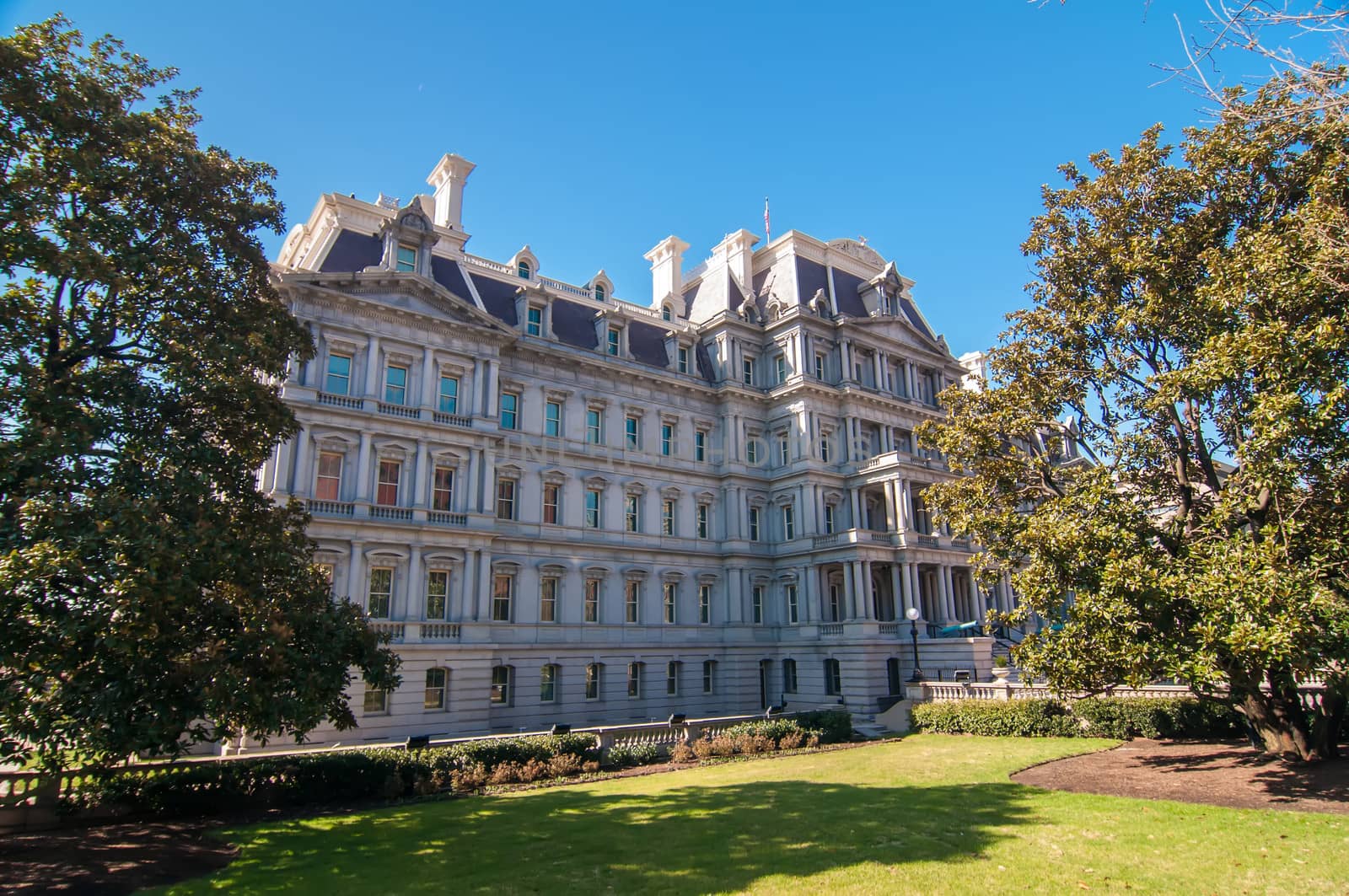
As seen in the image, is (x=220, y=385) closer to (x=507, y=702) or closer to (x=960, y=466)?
(x=960, y=466)

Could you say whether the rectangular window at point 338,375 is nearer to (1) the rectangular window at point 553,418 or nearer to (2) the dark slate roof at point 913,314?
(1) the rectangular window at point 553,418

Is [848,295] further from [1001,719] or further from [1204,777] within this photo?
[1204,777]

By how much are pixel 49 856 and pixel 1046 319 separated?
22.0m

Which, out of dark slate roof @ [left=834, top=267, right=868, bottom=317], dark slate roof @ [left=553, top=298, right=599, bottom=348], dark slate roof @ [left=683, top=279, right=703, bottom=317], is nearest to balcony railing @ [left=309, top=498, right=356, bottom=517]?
dark slate roof @ [left=553, top=298, right=599, bottom=348]

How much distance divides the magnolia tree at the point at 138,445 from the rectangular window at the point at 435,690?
13.7m

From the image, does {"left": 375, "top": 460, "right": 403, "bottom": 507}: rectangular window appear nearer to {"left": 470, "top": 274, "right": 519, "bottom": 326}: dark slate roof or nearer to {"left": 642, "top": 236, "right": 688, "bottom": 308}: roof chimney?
{"left": 470, "top": 274, "right": 519, "bottom": 326}: dark slate roof

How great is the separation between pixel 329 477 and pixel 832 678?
23.4 m

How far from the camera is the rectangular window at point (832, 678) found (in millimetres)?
35750

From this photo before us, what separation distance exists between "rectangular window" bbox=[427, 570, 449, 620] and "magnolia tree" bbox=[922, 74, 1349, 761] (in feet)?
59.4

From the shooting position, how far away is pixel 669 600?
3675 centimetres

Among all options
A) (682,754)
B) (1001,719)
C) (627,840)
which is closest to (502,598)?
(682,754)

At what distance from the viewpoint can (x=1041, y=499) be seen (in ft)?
66.8

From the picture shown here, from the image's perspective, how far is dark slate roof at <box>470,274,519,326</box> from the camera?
34688mm

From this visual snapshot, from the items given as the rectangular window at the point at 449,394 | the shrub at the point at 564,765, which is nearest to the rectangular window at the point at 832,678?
the shrub at the point at 564,765
